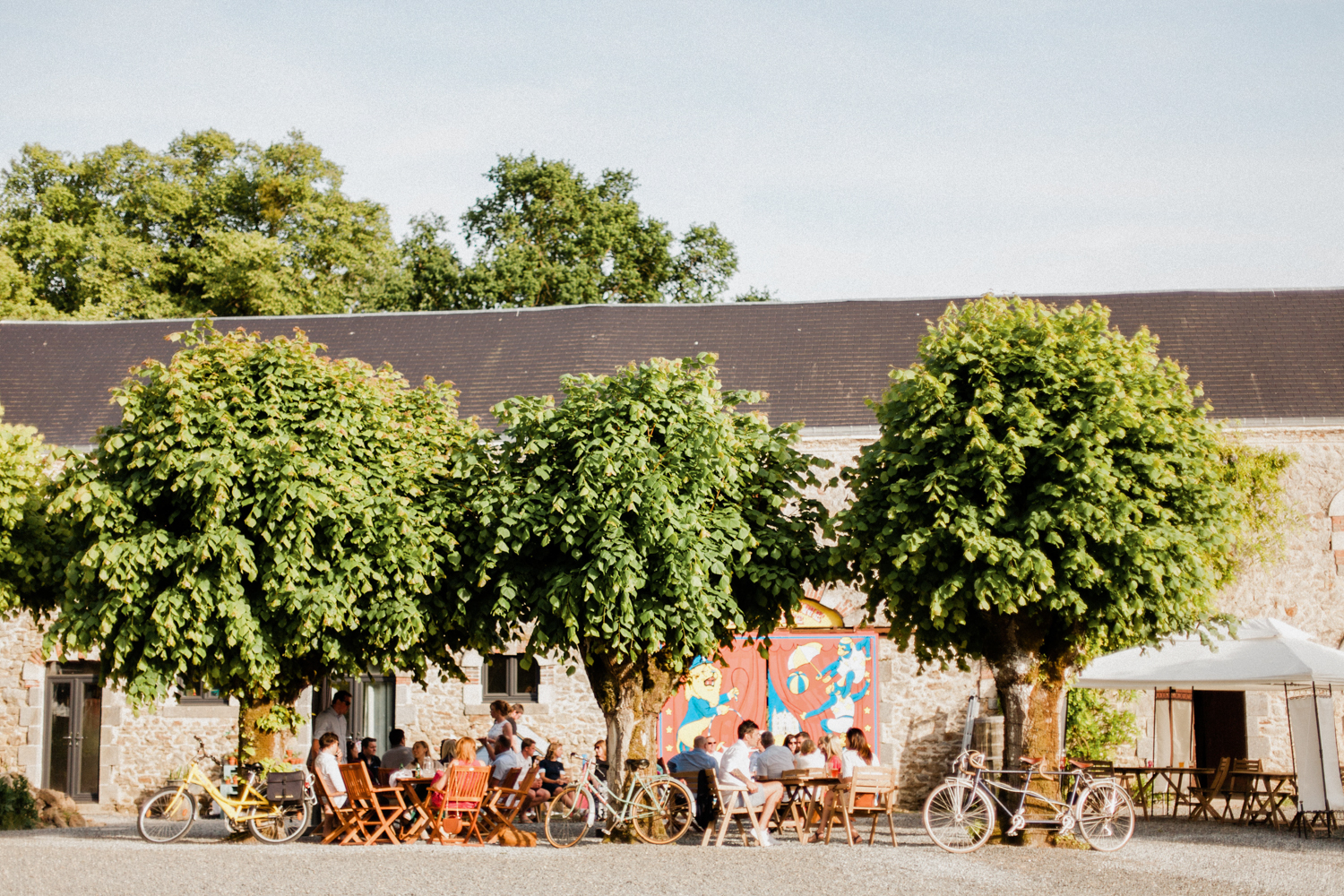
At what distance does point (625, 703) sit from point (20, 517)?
19.3ft

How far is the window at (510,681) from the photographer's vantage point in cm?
1923

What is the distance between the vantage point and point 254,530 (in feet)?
39.4

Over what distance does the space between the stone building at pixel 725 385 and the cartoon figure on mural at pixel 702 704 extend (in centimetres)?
119

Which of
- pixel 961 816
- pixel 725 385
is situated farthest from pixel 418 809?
pixel 725 385

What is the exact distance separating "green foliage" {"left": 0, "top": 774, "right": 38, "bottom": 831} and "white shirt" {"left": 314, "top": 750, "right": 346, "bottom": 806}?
5.20 m

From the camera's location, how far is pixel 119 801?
62.9 ft

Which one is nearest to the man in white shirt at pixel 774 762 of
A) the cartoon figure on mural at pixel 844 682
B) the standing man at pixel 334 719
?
the standing man at pixel 334 719

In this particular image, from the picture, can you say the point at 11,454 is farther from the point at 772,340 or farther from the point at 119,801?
the point at 772,340

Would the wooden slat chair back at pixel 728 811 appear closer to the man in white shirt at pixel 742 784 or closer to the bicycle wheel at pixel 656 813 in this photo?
the man in white shirt at pixel 742 784

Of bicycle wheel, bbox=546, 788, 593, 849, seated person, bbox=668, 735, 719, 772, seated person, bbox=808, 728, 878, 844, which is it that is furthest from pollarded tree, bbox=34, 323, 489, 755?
seated person, bbox=808, 728, 878, 844

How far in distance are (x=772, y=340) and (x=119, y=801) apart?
11.8 meters

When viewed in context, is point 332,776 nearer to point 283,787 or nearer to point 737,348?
point 283,787

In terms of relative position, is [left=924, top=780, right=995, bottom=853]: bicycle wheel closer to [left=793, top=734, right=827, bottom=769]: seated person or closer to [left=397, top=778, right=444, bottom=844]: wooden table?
[left=793, top=734, right=827, bottom=769]: seated person

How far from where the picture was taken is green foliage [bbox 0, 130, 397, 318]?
30062 mm
